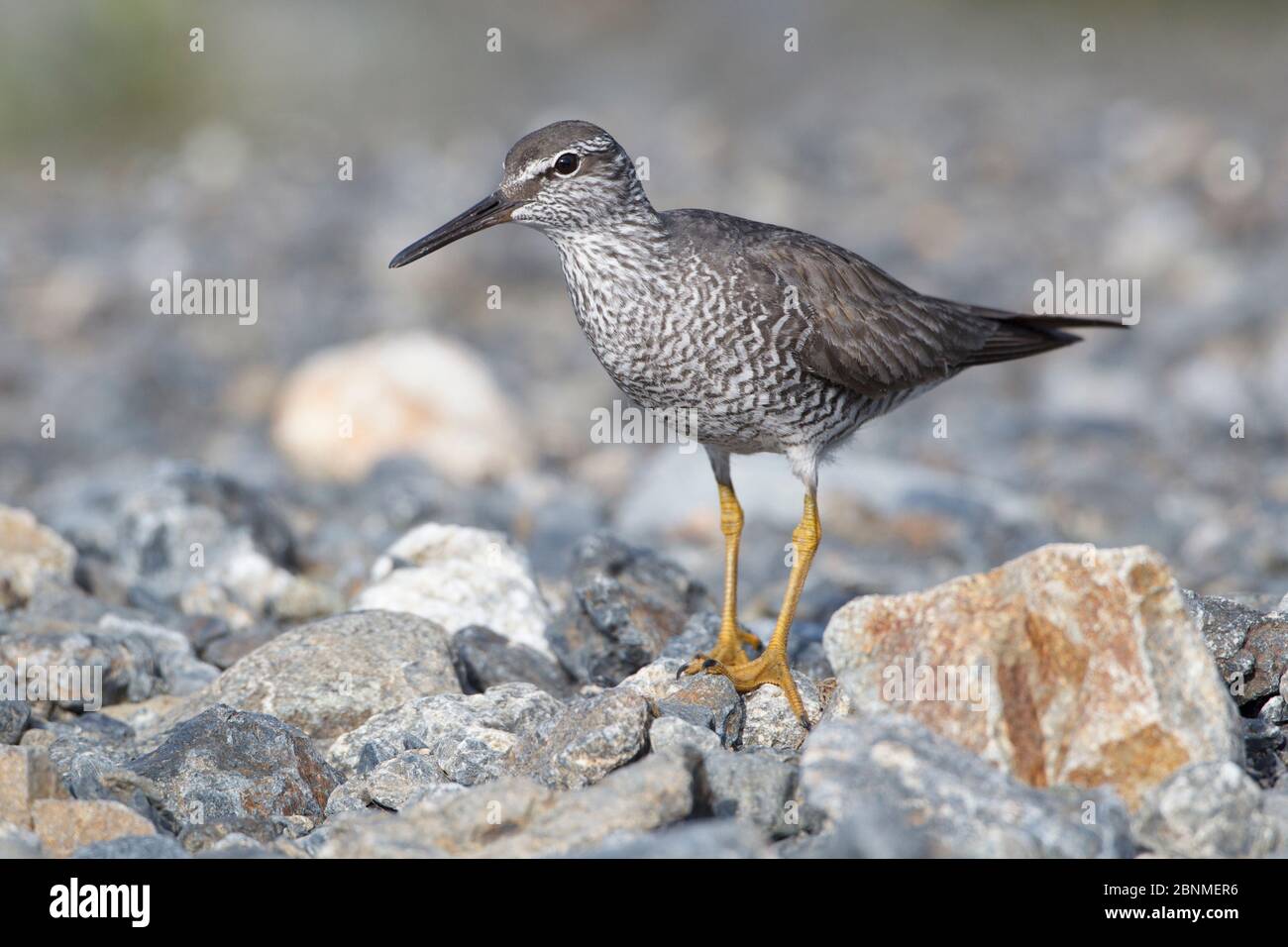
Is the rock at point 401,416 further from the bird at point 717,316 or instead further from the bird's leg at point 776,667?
the bird's leg at point 776,667

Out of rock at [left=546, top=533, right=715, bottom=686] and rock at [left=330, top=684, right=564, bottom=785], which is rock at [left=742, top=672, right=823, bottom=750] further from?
rock at [left=546, top=533, right=715, bottom=686]

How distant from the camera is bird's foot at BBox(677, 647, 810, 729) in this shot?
6766 mm

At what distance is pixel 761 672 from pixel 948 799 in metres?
→ 2.09

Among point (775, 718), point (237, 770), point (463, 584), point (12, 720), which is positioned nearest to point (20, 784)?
point (237, 770)

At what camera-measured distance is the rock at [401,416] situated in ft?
41.3

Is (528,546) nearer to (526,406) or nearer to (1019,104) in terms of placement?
(526,406)

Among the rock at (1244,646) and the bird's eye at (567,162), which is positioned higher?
the bird's eye at (567,162)

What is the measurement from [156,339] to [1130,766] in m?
12.9

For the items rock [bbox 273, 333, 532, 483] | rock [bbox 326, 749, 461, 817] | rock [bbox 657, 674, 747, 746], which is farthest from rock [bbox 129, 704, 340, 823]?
rock [bbox 273, 333, 532, 483]

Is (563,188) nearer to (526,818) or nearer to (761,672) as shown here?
(761,672)

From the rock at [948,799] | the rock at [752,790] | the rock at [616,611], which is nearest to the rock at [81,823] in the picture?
the rock at [752,790]

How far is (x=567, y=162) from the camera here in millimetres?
7289

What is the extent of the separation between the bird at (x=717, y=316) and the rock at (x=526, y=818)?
1732 mm
